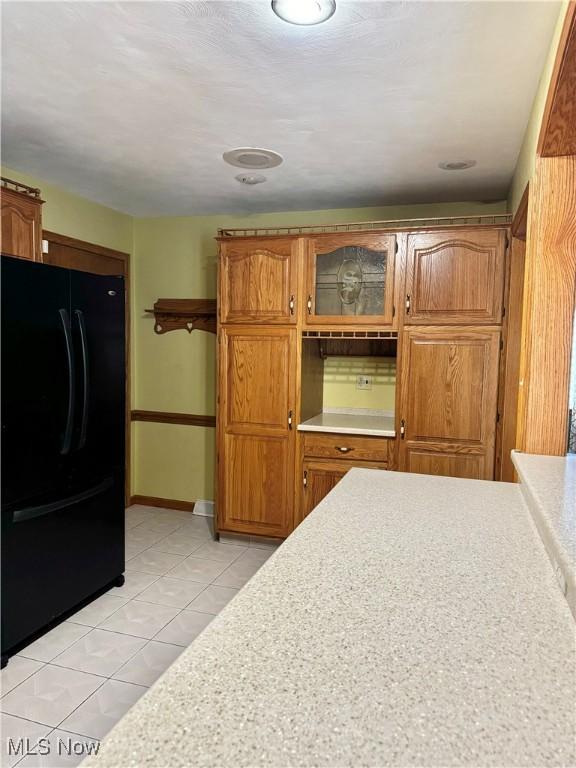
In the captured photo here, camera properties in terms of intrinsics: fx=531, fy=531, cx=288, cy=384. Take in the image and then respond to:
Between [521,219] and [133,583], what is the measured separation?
2.85m

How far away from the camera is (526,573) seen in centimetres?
107

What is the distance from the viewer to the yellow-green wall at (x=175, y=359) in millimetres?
4266

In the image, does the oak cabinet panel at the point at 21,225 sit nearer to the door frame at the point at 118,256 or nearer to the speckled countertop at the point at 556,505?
the door frame at the point at 118,256

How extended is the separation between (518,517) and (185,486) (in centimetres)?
341

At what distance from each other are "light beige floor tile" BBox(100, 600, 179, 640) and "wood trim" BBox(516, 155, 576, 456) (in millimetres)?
1953

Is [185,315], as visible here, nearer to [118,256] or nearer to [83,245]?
[118,256]

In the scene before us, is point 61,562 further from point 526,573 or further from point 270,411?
point 526,573

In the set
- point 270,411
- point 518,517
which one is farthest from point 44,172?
point 518,517

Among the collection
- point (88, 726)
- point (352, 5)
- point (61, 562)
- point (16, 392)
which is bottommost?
point (88, 726)

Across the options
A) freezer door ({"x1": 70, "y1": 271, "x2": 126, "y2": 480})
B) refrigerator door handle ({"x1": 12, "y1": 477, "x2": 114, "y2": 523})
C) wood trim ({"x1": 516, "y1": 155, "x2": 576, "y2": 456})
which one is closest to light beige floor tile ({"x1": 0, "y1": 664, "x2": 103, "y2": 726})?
refrigerator door handle ({"x1": 12, "y1": 477, "x2": 114, "y2": 523})

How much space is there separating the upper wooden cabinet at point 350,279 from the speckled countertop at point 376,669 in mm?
2208

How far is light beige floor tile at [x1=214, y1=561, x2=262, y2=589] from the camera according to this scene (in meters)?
3.13

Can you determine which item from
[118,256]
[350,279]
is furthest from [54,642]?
[118,256]

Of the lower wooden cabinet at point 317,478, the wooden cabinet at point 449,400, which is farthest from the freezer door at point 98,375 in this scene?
the wooden cabinet at point 449,400
